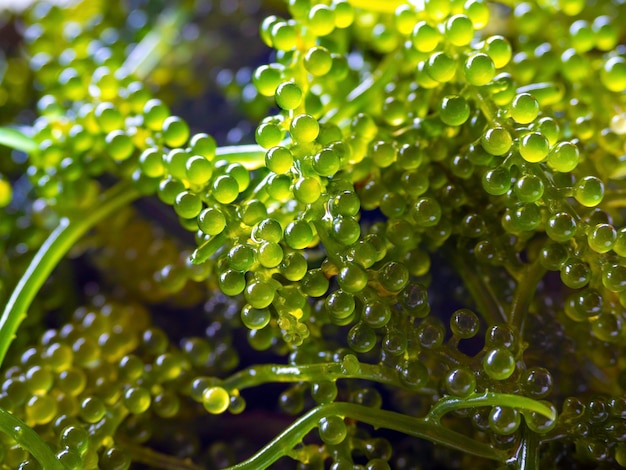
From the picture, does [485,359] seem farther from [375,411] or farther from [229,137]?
[229,137]

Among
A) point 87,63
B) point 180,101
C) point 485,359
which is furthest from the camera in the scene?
point 180,101

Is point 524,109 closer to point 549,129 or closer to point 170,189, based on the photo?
point 549,129

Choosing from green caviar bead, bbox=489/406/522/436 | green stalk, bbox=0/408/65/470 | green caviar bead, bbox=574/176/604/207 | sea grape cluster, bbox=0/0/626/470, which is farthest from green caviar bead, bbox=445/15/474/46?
green stalk, bbox=0/408/65/470

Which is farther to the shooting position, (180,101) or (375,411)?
(180,101)

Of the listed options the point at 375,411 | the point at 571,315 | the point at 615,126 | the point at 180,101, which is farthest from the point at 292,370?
the point at 180,101

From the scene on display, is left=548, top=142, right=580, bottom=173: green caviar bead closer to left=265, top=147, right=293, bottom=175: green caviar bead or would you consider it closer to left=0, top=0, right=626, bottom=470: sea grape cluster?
left=0, top=0, right=626, bottom=470: sea grape cluster

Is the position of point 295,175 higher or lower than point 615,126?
higher
